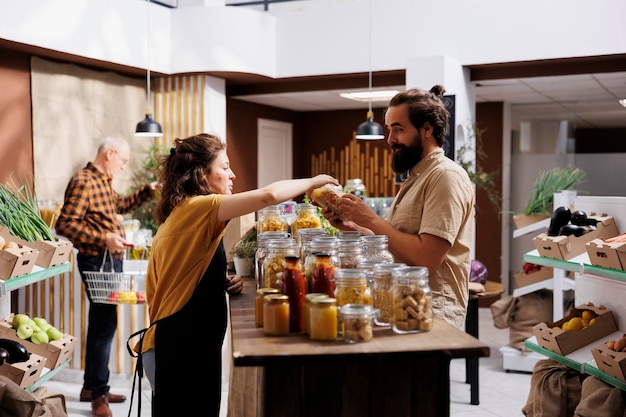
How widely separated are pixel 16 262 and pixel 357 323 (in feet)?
6.15

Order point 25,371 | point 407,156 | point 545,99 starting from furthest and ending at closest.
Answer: point 545,99, point 25,371, point 407,156

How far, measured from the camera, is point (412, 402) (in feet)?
6.34

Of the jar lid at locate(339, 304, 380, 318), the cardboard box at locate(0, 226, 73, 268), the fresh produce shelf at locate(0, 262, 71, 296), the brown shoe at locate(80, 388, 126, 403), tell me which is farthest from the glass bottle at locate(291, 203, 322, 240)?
the brown shoe at locate(80, 388, 126, 403)

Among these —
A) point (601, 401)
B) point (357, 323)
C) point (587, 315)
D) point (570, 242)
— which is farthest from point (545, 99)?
point (357, 323)

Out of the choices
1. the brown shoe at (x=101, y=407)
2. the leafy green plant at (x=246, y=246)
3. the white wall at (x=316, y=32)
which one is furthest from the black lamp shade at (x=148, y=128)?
the leafy green plant at (x=246, y=246)

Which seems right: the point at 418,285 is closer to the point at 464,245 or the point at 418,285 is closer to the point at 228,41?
Answer: the point at 464,245

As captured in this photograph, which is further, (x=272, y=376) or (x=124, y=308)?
(x=124, y=308)

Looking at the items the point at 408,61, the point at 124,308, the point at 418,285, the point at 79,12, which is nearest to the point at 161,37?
the point at 79,12

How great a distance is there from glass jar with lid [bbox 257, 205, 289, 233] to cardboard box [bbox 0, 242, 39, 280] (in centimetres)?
106

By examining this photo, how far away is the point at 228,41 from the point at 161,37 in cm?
69

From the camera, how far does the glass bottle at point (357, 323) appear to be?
6.18ft

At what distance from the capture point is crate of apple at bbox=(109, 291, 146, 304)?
467 centimetres

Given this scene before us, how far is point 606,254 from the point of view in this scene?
3.21 metres

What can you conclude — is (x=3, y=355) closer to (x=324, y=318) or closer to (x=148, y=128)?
(x=324, y=318)
